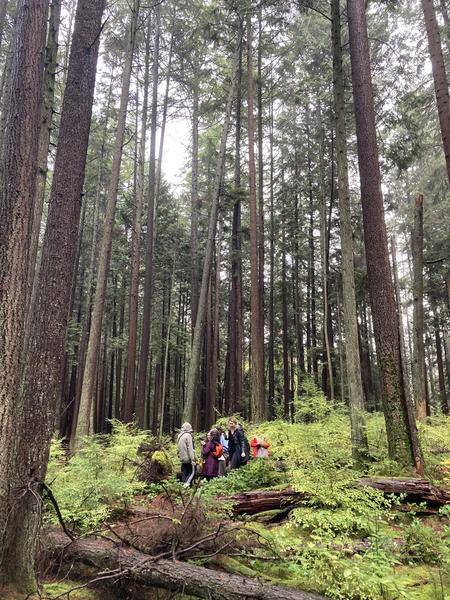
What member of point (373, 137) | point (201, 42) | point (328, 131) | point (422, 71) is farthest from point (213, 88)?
point (373, 137)

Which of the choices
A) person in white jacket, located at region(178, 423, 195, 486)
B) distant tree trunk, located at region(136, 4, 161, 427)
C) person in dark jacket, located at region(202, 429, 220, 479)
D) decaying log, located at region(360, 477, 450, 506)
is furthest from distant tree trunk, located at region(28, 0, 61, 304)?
decaying log, located at region(360, 477, 450, 506)

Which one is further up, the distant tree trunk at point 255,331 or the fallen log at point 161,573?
the distant tree trunk at point 255,331

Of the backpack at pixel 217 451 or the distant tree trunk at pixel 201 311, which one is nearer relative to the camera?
the backpack at pixel 217 451

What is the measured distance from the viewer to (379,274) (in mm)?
8039

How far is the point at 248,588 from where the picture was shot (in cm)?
400

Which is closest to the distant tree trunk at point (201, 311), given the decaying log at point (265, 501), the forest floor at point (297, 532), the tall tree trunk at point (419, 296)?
the forest floor at point (297, 532)

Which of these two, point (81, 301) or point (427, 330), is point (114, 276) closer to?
point (81, 301)

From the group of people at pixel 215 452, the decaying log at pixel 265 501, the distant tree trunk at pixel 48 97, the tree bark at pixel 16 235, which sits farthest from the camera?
the distant tree trunk at pixel 48 97

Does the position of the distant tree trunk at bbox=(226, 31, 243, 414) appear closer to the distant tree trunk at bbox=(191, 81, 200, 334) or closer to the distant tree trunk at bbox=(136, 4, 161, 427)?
the distant tree trunk at bbox=(191, 81, 200, 334)

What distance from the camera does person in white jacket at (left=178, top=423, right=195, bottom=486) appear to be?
909 cm

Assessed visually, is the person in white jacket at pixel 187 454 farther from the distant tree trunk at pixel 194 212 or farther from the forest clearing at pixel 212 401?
the distant tree trunk at pixel 194 212

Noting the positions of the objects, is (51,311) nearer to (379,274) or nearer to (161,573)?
(161,573)

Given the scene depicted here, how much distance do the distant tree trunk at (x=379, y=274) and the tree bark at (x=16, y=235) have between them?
238 inches

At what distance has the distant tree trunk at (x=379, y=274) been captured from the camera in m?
7.46
